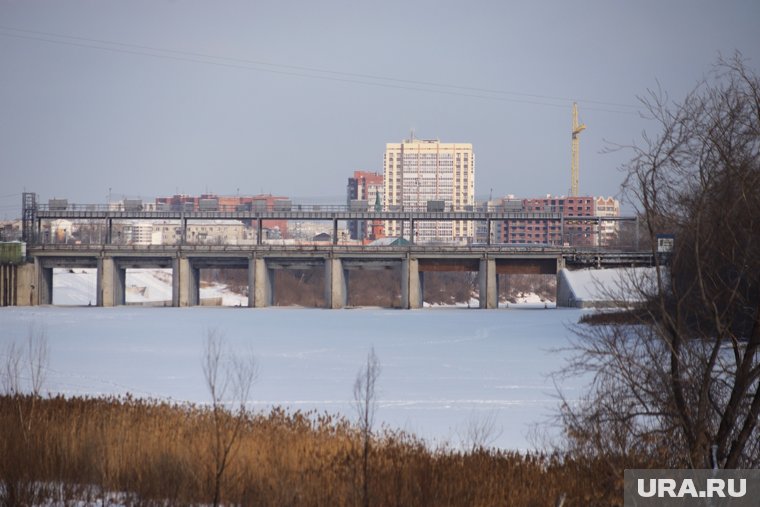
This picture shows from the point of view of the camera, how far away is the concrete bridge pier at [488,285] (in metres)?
71.5

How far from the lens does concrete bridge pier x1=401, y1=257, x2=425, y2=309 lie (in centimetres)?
7219

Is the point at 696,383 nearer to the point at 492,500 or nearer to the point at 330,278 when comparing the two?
the point at 492,500

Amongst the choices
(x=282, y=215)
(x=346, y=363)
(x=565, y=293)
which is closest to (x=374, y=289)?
(x=282, y=215)

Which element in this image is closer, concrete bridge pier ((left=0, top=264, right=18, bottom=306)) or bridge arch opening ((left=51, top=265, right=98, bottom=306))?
concrete bridge pier ((left=0, top=264, right=18, bottom=306))

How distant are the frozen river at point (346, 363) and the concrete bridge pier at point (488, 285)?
17830 mm

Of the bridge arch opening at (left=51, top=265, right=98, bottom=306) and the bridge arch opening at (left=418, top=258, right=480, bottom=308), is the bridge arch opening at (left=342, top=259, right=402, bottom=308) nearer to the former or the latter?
the bridge arch opening at (left=418, top=258, right=480, bottom=308)

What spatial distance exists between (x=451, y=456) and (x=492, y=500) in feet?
6.85

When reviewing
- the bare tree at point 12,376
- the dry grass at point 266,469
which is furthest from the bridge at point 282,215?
the dry grass at point 266,469

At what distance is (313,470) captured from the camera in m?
13.4

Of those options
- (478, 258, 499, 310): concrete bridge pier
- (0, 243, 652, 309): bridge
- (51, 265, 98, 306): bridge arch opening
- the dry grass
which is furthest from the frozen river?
(51, 265, 98, 306): bridge arch opening

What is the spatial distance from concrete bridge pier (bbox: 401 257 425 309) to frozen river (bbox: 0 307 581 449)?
18.2m

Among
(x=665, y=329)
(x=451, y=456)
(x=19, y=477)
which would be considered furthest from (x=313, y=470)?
(x=665, y=329)

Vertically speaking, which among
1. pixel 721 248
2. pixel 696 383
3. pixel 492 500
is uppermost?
pixel 721 248

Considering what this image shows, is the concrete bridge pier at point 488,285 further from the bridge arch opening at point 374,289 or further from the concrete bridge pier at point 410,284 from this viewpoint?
the bridge arch opening at point 374,289
